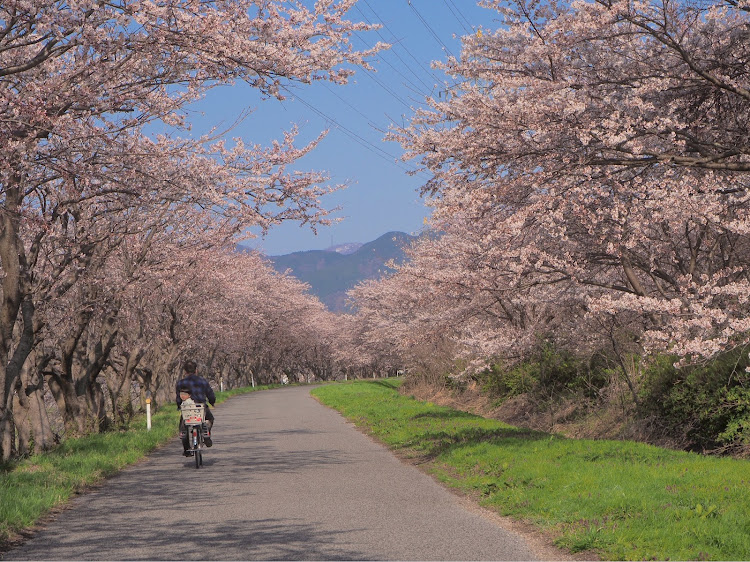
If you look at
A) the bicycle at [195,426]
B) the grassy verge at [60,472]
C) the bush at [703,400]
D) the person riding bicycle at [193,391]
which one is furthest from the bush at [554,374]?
the grassy verge at [60,472]

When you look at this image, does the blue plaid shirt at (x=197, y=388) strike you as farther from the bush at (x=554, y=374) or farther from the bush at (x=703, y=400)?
the bush at (x=554, y=374)

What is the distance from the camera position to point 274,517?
870cm

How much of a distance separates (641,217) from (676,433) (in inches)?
177

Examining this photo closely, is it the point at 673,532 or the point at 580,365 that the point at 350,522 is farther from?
the point at 580,365

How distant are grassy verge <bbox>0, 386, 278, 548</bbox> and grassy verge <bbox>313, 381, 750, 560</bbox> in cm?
514

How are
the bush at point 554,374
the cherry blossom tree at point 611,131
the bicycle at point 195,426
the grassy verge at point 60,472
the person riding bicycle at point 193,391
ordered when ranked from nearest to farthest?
1. the grassy verge at point 60,472
2. the cherry blossom tree at point 611,131
3. the bicycle at point 195,426
4. the person riding bicycle at point 193,391
5. the bush at point 554,374

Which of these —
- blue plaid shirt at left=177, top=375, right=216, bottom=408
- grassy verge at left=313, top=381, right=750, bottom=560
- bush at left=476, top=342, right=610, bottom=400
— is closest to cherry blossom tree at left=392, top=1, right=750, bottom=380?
grassy verge at left=313, top=381, right=750, bottom=560

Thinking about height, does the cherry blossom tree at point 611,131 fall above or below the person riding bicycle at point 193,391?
above

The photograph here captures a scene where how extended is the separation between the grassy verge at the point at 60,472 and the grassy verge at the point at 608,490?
514cm

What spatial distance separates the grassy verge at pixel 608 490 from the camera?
6.93 meters

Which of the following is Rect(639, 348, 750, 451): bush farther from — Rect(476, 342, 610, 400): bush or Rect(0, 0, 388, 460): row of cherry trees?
Rect(0, 0, 388, 460): row of cherry trees

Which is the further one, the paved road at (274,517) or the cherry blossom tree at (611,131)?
the cherry blossom tree at (611,131)

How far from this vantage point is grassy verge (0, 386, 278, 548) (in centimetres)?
877

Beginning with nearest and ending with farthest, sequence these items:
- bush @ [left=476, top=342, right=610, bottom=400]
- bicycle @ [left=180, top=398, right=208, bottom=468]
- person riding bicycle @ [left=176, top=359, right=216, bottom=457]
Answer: bicycle @ [left=180, top=398, right=208, bottom=468] → person riding bicycle @ [left=176, top=359, right=216, bottom=457] → bush @ [left=476, top=342, right=610, bottom=400]
